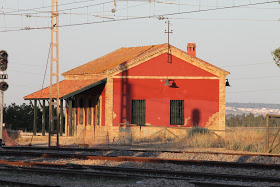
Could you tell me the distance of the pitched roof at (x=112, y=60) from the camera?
34.4 metres

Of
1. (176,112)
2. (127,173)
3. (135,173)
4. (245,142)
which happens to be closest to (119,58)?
(176,112)

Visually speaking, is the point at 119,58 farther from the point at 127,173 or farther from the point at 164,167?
the point at 127,173

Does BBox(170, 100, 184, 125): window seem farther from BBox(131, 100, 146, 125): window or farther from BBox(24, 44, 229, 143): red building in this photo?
BBox(131, 100, 146, 125): window

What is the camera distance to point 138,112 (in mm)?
32812

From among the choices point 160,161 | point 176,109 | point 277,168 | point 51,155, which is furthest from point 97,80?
point 277,168

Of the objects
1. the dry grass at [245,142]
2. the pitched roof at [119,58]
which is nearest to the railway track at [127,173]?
the dry grass at [245,142]

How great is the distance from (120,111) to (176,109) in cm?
371

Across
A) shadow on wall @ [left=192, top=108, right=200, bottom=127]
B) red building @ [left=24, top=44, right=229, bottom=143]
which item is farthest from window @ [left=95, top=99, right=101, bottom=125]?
shadow on wall @ [left=192, top=108, right=200, bottom=127]

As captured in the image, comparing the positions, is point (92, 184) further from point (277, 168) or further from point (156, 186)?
point (277, 168)

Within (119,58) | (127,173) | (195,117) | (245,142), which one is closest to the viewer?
(127,173)

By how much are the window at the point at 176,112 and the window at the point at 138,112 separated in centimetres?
185

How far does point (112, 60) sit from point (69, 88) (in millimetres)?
5590

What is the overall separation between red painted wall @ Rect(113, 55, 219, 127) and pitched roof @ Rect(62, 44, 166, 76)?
141cm

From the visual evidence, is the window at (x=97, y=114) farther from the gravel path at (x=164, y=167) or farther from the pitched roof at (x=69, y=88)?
the gravel path at (x=164, y=167)
